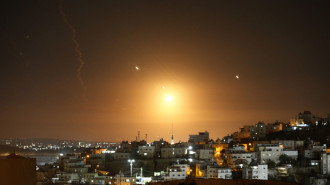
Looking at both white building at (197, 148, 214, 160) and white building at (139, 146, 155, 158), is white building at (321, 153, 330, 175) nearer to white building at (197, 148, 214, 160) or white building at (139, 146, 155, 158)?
white building at (197, 148, 214, 160)

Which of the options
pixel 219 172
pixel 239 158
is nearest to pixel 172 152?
pixel 239 158

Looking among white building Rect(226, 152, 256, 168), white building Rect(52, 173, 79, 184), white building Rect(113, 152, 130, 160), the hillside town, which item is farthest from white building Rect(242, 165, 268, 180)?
white building Rect(113, 152, 130, 160)

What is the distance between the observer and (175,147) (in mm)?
30688

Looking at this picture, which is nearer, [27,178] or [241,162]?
[27,178]

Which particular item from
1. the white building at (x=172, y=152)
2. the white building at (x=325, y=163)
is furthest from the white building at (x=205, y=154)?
the white building at (x=325, y=163)

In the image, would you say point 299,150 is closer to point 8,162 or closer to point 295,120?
point 295,120

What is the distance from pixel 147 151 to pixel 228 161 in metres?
6.35

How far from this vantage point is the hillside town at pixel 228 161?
2286cm

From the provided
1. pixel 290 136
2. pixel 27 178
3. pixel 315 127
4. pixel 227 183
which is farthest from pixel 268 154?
pixel 27 178

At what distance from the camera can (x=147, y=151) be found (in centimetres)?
3012

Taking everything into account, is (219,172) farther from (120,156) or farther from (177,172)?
(120,156)

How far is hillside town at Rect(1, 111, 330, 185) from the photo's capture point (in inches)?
900

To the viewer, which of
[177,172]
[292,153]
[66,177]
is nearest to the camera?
[177,172]

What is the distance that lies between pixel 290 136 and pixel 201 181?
28524 millimetres
